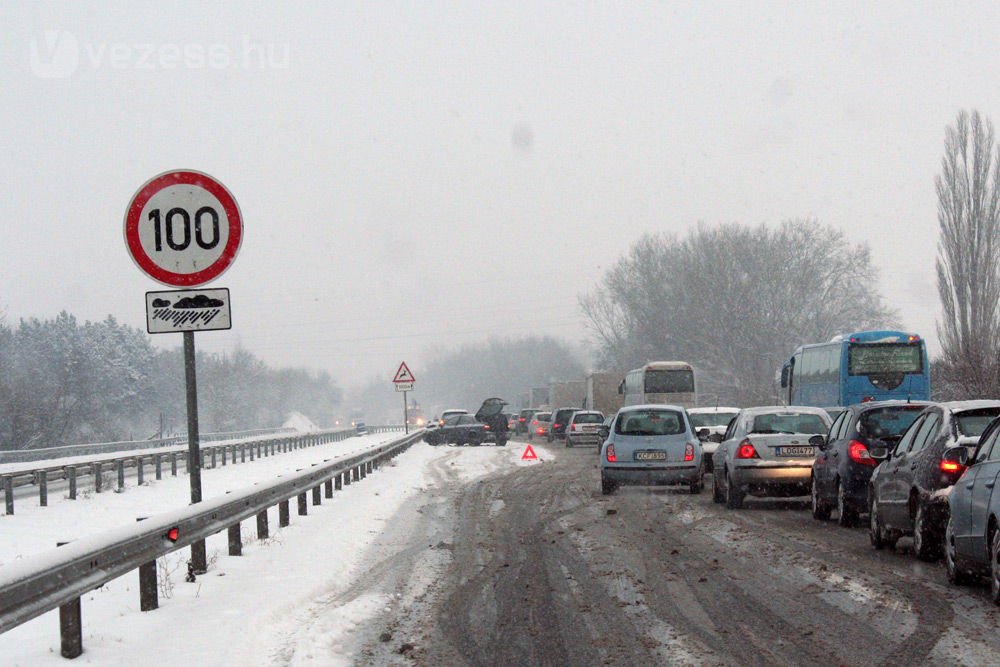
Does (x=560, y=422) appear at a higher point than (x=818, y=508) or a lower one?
higher

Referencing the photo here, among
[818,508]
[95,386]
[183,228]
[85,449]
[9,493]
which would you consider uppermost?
[95,386]

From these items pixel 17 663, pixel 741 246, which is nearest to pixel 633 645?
pixel 17 663

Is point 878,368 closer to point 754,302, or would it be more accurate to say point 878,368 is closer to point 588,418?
point 588,418

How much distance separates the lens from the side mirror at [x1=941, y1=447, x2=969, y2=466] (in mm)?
9820

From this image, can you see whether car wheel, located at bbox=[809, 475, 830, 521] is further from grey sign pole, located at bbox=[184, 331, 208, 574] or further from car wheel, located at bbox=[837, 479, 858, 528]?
grey sign pole, located at bbox=[184, 331, 208, 574]

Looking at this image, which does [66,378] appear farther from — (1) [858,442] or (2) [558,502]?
(1) [858,442]

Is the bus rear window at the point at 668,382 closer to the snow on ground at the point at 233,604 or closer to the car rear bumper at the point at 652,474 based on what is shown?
the car rear bumper at the point at 652,474

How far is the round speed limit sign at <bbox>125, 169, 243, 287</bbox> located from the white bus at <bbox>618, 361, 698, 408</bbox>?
43401mm

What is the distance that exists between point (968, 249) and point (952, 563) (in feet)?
151

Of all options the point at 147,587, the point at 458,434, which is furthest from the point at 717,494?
the point at 458,434

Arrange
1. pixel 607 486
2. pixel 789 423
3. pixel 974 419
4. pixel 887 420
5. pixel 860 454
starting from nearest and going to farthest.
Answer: pixel 974 419 → pixel 860 454 → pixel 887 420 → pixel 789 423 → pixel 607 486

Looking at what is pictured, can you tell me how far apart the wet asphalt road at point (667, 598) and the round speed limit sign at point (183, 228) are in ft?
9.22

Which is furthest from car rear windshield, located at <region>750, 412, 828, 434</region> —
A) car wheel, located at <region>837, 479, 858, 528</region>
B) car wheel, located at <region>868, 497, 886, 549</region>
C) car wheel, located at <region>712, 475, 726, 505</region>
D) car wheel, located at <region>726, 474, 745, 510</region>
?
car wheel, located at <region>868, 497, 886, 549</region>

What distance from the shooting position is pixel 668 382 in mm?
52312
